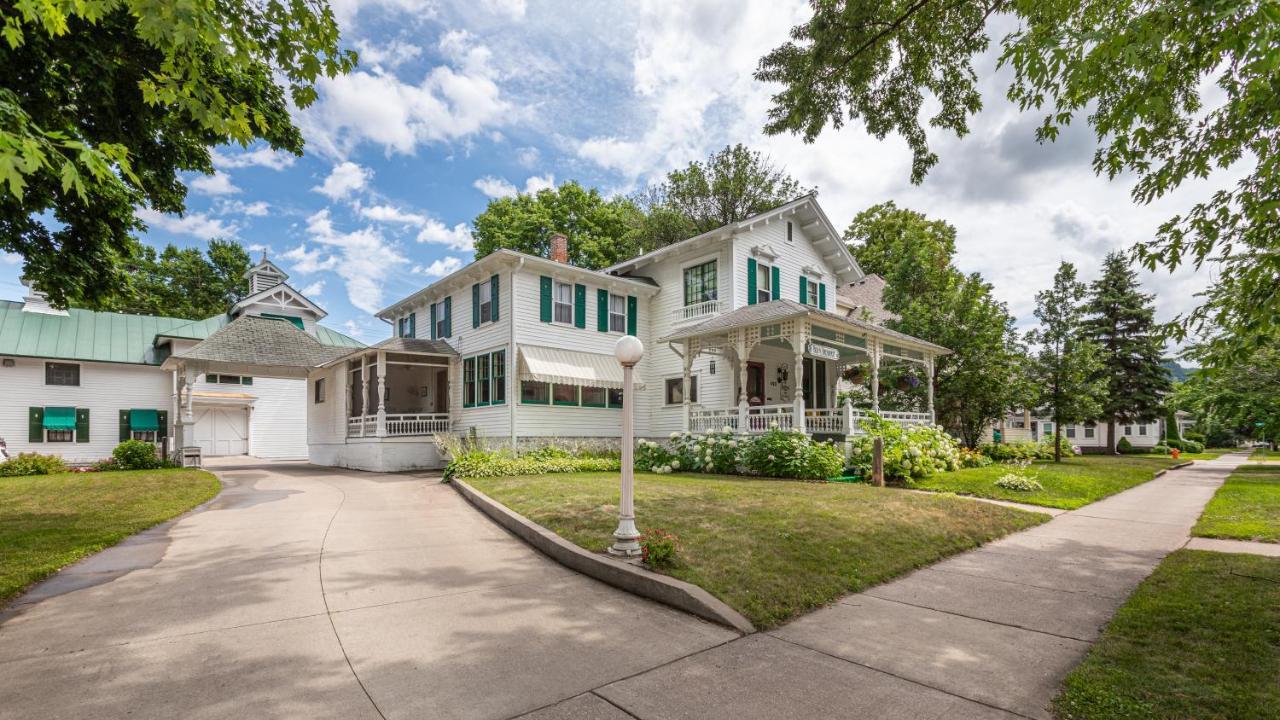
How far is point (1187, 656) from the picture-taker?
3775 millimetres

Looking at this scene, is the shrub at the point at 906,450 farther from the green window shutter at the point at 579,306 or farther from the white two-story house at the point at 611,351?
the green window shutter at the point at 579,306

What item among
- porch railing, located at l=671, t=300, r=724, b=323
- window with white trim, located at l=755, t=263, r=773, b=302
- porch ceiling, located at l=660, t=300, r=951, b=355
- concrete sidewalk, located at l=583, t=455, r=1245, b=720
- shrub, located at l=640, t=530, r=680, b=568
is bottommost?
concrete sidewalk, located at l=583, t=455, r=1245, b=720

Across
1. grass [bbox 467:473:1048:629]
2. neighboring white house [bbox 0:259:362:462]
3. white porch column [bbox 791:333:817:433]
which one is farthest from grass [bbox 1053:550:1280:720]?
neighboring white house [bbox 0:259:362:462]

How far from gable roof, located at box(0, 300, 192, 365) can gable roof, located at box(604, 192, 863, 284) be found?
775 inches

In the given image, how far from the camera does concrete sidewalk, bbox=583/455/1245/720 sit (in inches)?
131

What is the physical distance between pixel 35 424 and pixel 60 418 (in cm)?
70

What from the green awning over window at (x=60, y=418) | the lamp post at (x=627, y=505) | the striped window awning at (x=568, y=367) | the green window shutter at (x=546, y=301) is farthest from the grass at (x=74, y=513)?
the green window shutter at (x=546, y=301)

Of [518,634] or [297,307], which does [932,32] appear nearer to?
[518,634]

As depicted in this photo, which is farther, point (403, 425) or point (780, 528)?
point (403, 425)

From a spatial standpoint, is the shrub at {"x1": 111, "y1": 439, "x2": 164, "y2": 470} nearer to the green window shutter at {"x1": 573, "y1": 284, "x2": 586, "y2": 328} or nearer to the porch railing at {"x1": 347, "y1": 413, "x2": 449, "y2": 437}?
the porch railing at {"x1": 347, "y1": 413, "x2": 449, "y2": 437}

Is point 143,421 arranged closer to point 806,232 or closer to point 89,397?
point 89,397

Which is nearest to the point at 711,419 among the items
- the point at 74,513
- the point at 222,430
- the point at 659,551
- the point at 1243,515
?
the point at 1243,515

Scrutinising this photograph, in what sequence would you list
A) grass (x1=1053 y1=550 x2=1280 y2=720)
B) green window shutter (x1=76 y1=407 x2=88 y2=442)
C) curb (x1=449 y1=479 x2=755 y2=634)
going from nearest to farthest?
grass (x1=1053 y1=550 x2=1280 y2=720) < curb (x1=449 y1=479 x2=755 y2=634) < green window shutter (x1=76 y1=407 x2=88 y2=442)

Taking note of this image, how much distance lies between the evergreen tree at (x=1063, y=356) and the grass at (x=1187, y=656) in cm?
1640
